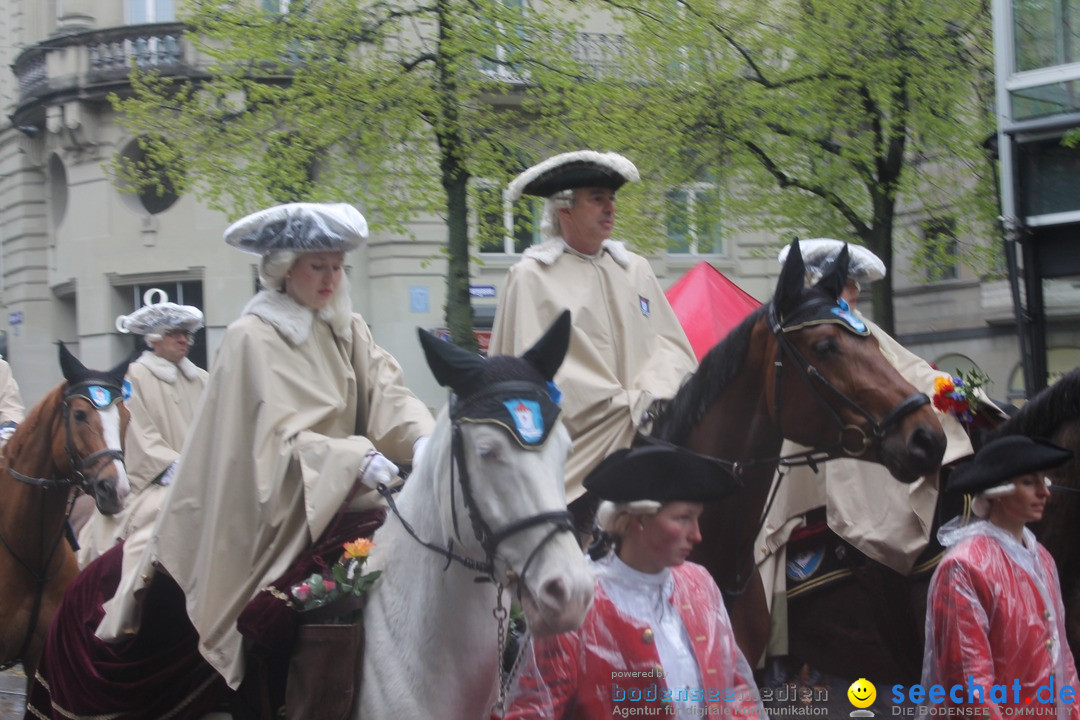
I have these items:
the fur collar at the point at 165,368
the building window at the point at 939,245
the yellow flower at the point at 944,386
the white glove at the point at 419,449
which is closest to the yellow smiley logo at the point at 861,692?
the yellow flower at the point at 944,386

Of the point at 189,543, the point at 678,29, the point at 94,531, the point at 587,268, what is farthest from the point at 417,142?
the point at 189,543

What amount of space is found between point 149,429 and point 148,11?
17.0 m

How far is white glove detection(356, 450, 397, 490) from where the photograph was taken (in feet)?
14.9

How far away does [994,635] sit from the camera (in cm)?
448

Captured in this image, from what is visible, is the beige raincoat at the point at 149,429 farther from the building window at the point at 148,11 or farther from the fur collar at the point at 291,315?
the building window at the point at 148,11

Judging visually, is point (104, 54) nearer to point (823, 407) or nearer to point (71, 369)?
point (71, 369)

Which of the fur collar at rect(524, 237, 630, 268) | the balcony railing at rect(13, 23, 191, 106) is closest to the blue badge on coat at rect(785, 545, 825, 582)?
the fur collar at rect(524, 237, 630, 268)

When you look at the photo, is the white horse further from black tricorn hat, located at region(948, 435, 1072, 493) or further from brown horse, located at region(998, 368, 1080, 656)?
brown horse, located at region(998, 368, 1080, 656)

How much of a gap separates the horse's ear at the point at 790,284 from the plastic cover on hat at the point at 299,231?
1675 millimetres

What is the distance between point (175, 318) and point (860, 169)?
30.8 feet

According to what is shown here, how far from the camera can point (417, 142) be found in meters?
15.7

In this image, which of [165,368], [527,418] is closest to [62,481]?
[165,368]

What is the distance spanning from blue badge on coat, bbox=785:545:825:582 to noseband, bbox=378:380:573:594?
116 inches

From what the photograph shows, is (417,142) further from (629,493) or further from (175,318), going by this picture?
(629,493)
